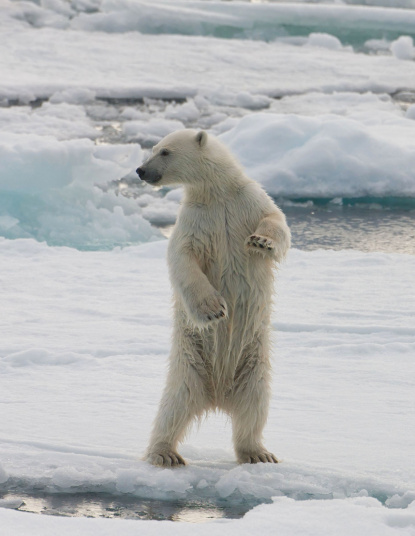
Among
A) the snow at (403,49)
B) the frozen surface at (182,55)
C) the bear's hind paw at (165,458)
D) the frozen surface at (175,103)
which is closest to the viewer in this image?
the bear's hind paw at (165,458)

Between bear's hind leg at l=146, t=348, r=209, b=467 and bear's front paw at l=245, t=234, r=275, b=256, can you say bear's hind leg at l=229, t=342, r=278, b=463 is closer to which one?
bear's hind leg at l=146, t=348, r=209, b=467

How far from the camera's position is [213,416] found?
3.86 m

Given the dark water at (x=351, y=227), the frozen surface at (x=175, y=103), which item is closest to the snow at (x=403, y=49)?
the frozen surface at (x=175, y=103)

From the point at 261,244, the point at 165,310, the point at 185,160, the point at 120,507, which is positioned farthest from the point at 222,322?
the point at 165,310

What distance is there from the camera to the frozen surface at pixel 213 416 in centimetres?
290

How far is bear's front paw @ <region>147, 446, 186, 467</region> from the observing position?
9.95 ft

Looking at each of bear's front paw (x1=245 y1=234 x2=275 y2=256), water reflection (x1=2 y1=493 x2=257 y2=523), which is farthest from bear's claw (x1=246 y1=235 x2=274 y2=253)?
water reflection (x1=2 y1=493 x2=257 y2=523)

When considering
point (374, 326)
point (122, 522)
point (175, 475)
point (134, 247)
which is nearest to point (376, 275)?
point (374, 326)

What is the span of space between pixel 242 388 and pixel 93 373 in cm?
111

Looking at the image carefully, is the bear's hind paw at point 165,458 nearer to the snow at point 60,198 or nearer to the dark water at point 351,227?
the snow at point 60,198

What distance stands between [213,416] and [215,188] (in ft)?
3.91

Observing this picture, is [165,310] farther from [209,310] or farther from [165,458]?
[209,310]

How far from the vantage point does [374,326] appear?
4680mm

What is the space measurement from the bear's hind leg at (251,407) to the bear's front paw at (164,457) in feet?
0.75
